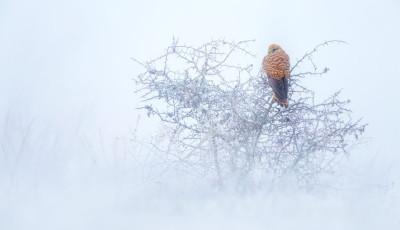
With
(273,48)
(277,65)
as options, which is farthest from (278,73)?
(273,48)

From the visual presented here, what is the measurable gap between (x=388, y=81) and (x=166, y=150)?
11.9 meters

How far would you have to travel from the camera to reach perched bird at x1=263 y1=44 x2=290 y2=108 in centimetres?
459

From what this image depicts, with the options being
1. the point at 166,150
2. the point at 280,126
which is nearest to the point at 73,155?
the point at 166,150

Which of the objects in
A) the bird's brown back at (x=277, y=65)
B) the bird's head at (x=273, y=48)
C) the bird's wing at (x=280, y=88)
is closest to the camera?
the bird's wing at (x=280, y=88)

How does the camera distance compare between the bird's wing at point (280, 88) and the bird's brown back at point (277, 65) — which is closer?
the bird's wing at point (280, 88)

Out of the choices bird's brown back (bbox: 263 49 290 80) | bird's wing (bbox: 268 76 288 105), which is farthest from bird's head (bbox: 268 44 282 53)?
bird's wing (bbox: 268 76 288 105)

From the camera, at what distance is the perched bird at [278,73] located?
4586 mm

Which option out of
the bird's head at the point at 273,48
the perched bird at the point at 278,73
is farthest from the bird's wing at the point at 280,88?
the bird's head at the point at 273,48

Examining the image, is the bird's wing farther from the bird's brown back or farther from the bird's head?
the bird's head

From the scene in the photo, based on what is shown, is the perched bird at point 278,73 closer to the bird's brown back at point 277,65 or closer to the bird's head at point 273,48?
the bird's brown back at point 277,65

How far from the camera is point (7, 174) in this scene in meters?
5.24

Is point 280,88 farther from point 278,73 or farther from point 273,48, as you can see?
point 273,48

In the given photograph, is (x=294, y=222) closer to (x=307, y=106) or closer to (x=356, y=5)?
(x=307, y=106)

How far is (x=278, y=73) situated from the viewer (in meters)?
4.68
